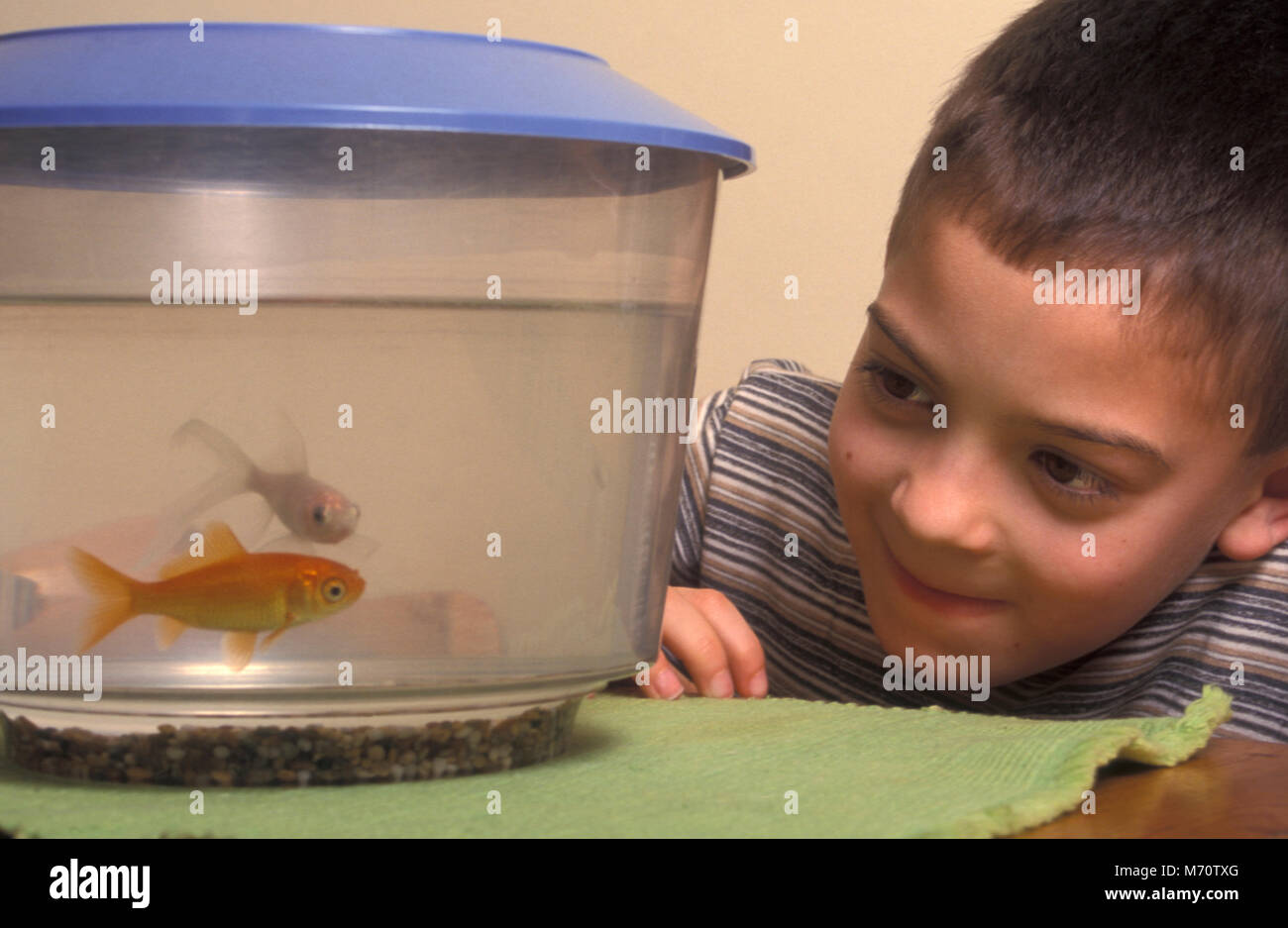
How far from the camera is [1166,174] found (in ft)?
2.10

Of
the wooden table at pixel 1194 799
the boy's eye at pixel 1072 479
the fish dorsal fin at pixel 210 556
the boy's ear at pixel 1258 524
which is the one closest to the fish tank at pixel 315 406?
the fish dorsal fin at pixel 210 556

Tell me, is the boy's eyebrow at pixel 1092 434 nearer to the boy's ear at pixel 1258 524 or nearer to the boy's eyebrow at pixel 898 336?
the boy's eyebrow at pixel 898 336

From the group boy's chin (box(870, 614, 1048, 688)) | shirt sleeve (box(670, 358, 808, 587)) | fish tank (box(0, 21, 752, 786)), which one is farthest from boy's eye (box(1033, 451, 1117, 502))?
shirt sleeve (box(670, 358, 808, 587))

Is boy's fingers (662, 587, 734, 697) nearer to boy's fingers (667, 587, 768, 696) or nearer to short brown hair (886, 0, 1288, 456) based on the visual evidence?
boy's fingers (667, 587, 768, 696)

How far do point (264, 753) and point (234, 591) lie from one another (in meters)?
0.05

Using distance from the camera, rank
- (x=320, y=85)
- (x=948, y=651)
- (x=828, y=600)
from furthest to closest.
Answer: (x=828, y=600) → (x=948, y=651) → (x=320, y=85)

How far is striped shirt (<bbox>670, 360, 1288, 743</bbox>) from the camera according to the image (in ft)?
2.58

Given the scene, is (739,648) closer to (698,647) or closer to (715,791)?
(698,647)

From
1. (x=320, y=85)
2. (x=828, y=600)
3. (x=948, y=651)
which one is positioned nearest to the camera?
(x=320, y=85)

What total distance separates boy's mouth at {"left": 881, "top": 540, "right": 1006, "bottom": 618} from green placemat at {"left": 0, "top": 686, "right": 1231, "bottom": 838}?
0.61 feet

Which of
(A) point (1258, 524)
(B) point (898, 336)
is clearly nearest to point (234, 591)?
(B) point (898, 336)

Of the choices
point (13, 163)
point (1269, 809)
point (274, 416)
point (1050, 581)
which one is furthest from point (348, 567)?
point (1050, 581)

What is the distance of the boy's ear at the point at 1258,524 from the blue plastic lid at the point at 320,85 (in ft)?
1.47
